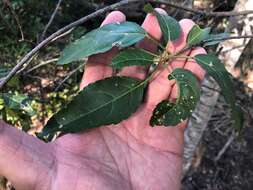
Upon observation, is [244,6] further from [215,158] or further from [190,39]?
[215,158]

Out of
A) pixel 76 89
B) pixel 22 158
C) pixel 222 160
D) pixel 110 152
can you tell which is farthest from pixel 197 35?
pixel 222 160

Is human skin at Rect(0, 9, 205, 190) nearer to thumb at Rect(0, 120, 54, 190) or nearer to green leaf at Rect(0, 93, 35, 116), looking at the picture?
thumb at Rect(0, 120, 54, 190)

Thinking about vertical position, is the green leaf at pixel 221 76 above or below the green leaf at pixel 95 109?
above

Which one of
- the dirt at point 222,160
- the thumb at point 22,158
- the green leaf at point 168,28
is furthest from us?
the dirt at point 222,160

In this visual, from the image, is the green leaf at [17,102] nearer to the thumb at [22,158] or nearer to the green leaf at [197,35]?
the thumb at [22,158]

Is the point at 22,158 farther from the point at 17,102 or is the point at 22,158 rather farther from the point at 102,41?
the point at 102,41

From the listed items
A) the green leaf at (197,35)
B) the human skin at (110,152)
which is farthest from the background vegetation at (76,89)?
the green leaf at (197,35)
